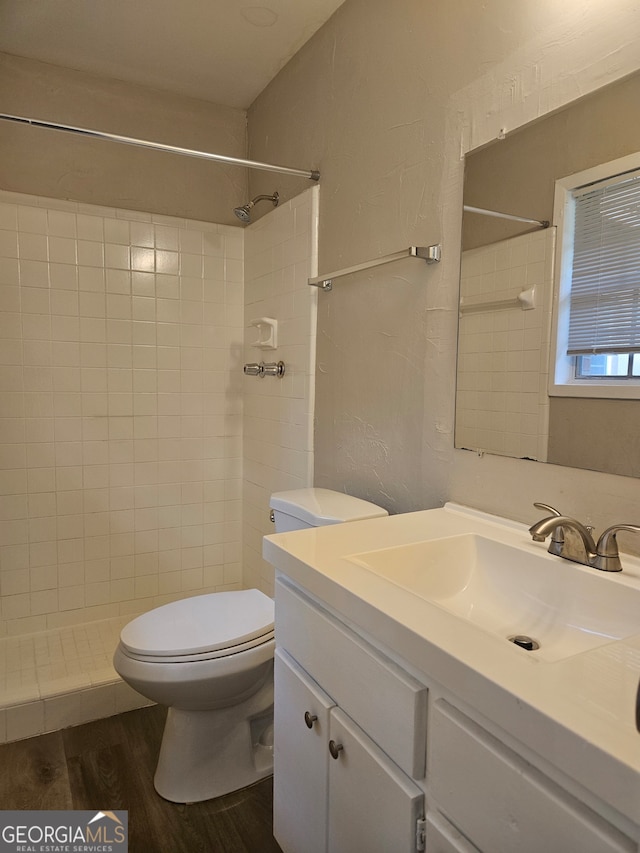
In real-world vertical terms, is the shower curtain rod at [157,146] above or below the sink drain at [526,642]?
above

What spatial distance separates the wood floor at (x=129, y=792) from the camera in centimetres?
146

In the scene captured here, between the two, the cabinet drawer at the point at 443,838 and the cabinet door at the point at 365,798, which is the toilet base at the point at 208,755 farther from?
the cabinet drawer at the point at 443,838

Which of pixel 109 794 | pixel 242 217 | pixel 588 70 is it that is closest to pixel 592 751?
pixel 588 70

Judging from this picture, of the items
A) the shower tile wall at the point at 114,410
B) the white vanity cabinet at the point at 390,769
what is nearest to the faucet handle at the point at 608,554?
the white vanity cabinet at the point at 390,769

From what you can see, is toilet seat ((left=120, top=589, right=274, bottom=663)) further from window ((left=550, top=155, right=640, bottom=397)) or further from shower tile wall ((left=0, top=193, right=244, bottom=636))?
window ((left=550, top=155, right=640, bottom=397))

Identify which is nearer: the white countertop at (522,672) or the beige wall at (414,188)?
the white countertop at (522,672)

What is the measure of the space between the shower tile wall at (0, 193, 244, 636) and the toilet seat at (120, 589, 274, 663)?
922 mm

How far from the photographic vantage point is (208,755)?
162 cm

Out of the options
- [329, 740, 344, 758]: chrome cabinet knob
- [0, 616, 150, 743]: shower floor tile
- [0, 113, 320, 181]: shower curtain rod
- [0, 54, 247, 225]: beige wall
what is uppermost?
[0, 54, 247, 225]: beige wall

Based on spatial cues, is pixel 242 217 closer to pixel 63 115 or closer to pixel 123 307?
pixel 123 307

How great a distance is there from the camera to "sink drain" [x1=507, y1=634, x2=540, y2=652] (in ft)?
3.12

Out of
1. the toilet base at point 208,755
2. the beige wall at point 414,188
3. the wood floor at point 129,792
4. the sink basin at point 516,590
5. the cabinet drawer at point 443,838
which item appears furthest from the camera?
the toilet base at point 208,755

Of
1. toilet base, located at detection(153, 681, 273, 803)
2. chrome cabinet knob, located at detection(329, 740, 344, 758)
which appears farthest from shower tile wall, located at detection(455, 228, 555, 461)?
toilet base, located at detection(153, 681, 273, 803)

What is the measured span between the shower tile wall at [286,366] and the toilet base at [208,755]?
79 centimetres
